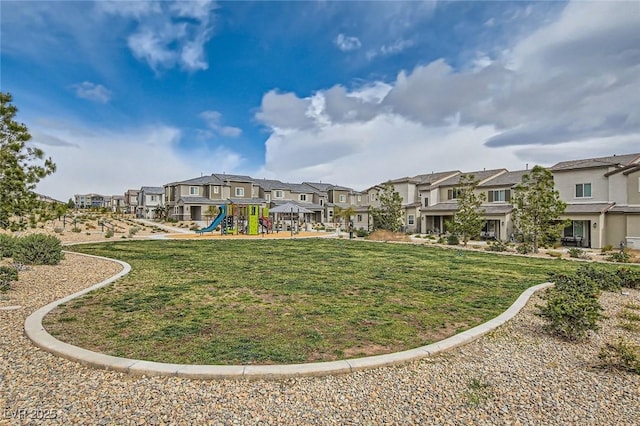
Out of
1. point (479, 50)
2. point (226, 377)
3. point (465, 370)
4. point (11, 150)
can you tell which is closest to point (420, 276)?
point (465, 370)

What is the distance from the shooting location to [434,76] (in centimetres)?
1931

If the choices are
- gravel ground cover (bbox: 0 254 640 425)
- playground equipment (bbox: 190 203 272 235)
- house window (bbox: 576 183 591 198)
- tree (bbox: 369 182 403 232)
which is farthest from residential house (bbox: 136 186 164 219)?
gravel ground cover (bbox: 0 254 640 425)

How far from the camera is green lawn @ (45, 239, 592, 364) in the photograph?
472 cm

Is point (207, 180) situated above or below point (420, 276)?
above

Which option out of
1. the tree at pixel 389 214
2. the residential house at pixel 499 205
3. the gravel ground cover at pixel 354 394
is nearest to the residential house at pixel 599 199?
the residential house at pixel 499 205

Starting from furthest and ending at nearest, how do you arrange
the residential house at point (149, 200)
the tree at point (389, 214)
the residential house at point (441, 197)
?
the residential house at point (149, 200) < the residential house at point (441, 197) < the tree at point (389, 214)

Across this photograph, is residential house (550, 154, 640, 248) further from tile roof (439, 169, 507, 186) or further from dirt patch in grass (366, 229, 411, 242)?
dirt patch in grass (366, 229, 411, 242)

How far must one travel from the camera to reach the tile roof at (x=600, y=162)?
23344mm

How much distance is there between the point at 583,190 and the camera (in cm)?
2420

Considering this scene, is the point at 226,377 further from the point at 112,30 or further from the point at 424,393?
the point at 112,30

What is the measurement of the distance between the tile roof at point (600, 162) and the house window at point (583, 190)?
130 centimetres

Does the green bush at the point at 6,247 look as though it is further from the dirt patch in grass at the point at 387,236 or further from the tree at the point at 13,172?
the dirt patch in grass at the point at 387,236

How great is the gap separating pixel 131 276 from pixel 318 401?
28.1 feet

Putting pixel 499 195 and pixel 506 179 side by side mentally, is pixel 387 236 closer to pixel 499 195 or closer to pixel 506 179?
pixel 499 195
